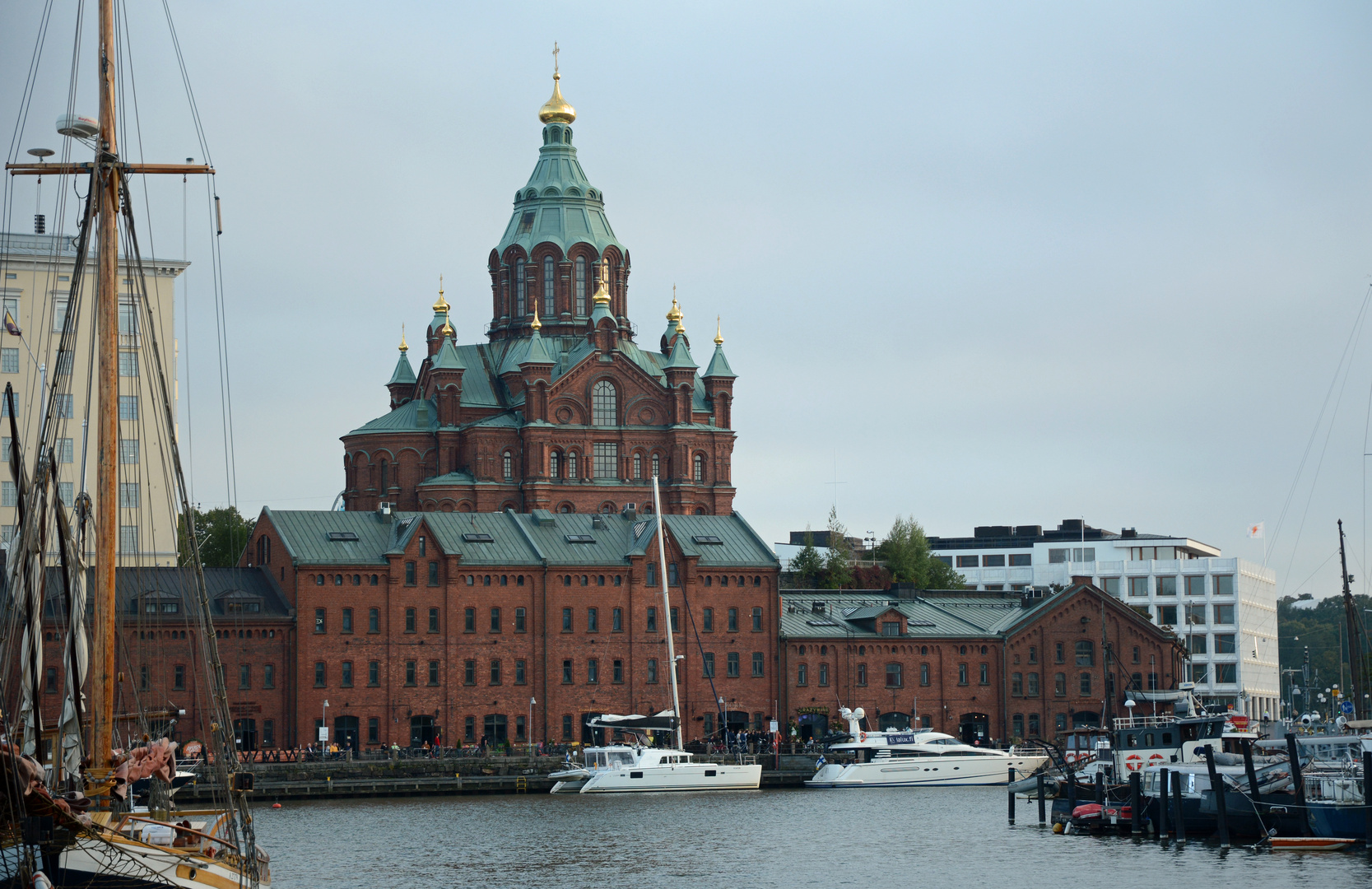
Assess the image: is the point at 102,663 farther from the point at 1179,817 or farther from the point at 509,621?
the point at 509,621

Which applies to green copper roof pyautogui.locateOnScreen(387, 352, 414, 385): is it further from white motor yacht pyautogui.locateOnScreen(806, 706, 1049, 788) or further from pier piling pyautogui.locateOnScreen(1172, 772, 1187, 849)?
pier piling pyautogui.locateOnScreen(1172, 772, 1187, 849)

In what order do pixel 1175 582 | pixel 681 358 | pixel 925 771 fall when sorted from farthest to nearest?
pixel 1175 582, pixel 681 358, pixel 925 771

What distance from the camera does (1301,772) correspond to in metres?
56.1

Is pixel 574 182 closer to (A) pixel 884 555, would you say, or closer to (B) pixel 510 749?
(A) pixel 884 555

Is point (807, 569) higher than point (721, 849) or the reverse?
higher

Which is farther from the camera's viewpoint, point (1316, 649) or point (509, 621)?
point (1316, 649)

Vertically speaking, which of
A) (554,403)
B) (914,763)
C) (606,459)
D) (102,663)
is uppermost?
(554,403)

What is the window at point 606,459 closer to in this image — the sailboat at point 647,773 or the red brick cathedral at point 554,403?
the red brick cathedral at point 554,403

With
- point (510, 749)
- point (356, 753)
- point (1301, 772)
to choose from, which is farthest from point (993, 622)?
point (1301, 772)

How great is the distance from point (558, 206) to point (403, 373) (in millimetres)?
15947

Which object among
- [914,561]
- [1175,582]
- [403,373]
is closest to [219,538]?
[403,373]

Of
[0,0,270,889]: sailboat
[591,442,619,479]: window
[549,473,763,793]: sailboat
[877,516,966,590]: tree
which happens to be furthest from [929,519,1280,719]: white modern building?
[0,0,270,889]: sailboat

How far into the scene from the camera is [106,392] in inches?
1478

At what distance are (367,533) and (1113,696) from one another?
41.8 m
